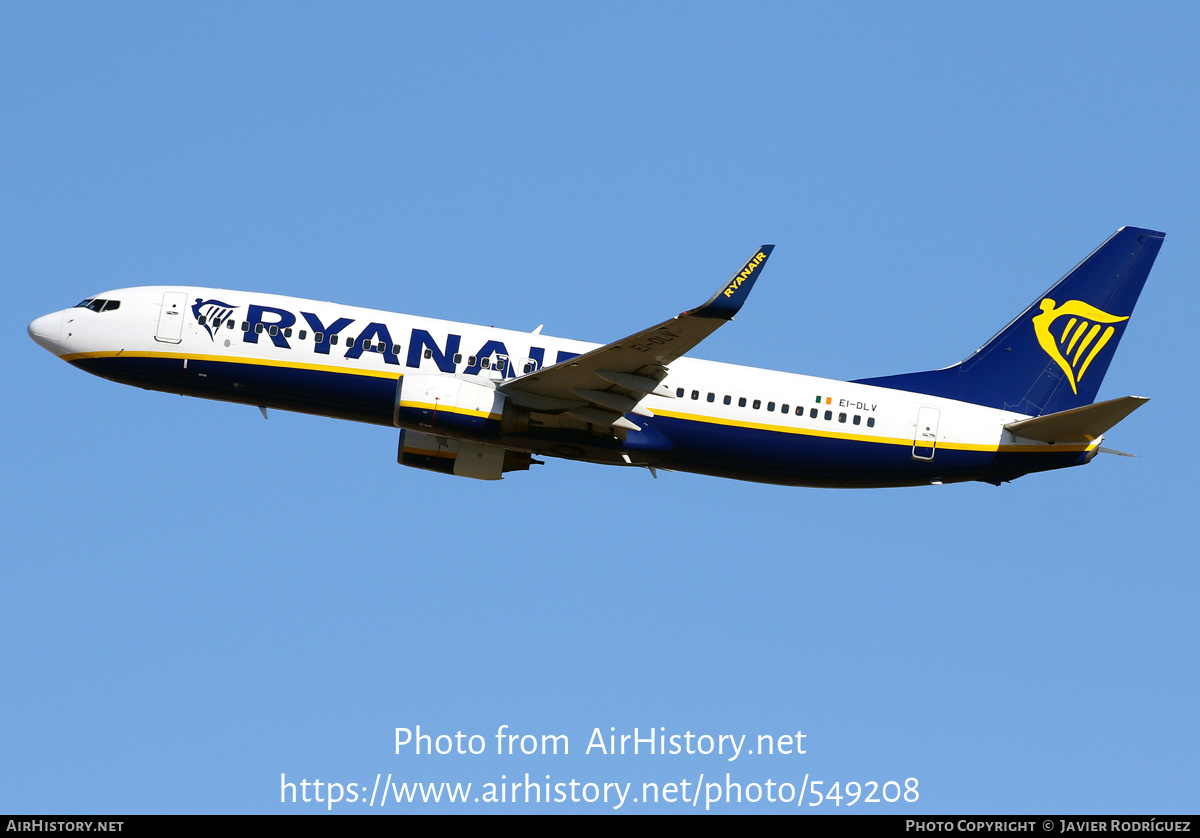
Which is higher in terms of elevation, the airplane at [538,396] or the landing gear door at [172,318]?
the landing gear door at [172,318]

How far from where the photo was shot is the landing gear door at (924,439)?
38.9 metres

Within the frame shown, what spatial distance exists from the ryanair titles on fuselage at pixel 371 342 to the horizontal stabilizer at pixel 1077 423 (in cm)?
1361

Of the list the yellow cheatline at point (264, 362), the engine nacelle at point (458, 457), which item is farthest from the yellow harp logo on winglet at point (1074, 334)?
the yellow cheatline at point (264, 362)

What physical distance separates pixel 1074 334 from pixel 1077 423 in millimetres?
5458

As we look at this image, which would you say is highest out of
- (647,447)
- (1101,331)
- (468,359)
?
(1101,331)

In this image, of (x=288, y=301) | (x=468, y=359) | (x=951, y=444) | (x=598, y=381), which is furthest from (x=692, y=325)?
(x=288, y=301)

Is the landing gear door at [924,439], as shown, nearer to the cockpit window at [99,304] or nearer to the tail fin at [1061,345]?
the tail fin at [1061,345]

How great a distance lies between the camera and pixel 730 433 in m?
37.9

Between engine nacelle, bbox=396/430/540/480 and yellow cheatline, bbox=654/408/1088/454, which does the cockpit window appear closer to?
engine nacelle, bbox=396/430/540/480

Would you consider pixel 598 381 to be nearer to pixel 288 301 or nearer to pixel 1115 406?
pixel 288 301

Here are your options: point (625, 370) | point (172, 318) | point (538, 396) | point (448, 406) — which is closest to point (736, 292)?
point (625, 370)

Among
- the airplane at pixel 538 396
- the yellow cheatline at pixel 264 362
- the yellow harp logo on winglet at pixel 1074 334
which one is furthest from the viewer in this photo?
the yellow harp logo on winglet at pixel 1074 334

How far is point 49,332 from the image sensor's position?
39094mm
